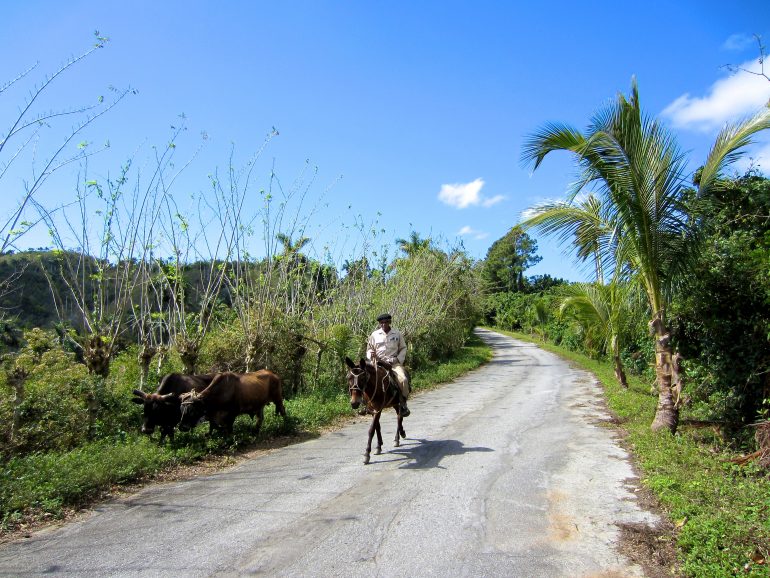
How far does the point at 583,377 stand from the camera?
66.8ft

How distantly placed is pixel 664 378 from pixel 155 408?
8.24 metres

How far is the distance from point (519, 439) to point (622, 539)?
421cm

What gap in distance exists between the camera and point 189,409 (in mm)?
7695

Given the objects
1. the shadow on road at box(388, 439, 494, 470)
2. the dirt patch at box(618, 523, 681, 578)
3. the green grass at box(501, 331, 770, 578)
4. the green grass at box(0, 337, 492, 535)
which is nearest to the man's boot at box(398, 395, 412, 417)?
the shadow on road at box(388, 439, 494, 470)

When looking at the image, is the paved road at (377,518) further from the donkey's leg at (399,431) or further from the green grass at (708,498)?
the green grass at (708,498)

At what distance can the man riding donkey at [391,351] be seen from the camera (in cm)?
804

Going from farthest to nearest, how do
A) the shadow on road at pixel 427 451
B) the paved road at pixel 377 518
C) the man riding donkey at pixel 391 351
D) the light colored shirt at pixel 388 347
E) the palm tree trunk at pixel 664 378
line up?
the light colored shirt at pixel 388 347 < the palm tree trunk at pixel 664 378 < the man riding donkey at pixel 391 351 < the shadow on road at pixel 427 451 < the paved road at pixel 377 518

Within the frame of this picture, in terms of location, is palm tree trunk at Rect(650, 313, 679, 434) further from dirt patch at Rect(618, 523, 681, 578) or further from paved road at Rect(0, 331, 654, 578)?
dirt patch at Rect(618, 523, 681, 578)

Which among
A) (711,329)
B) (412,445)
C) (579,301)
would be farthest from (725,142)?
(579,301)

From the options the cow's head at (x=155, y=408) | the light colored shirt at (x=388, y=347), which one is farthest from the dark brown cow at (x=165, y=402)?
the light colored shirt at (x=388, y=347)

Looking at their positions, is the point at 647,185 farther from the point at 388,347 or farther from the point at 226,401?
the point at 226,401

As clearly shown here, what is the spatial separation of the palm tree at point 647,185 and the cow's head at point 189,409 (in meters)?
6.77

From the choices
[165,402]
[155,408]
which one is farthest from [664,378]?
[155,408]

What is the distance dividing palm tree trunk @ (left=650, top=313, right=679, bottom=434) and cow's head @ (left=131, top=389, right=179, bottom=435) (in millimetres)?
7904
